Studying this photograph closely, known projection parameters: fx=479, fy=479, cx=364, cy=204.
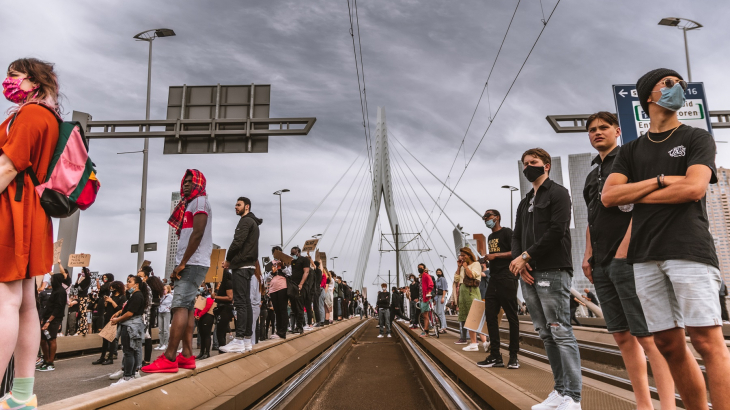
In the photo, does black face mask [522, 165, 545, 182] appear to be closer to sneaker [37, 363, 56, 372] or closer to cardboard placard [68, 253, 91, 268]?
sneaker [37, 363, 56, 372]

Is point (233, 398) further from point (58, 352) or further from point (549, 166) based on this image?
point (58, 352)

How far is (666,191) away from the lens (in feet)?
7.53

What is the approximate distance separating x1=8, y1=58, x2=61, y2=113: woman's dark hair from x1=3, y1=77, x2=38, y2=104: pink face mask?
0.15 ft

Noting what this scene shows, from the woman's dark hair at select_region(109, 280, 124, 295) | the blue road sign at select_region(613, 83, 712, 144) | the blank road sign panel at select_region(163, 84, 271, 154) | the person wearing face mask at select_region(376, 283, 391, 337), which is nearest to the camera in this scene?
the blue road sign at select_region(613, 83, 712, 144)

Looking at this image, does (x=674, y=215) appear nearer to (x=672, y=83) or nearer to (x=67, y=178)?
(x=672, y=83)

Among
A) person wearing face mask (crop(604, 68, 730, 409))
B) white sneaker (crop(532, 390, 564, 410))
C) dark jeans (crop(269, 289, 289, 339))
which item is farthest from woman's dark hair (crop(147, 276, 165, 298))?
person wearing face mask (crop(604, 68, 730, 409))

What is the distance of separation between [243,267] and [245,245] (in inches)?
11.9

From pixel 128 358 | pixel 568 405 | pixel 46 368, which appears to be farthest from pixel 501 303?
pixel 46 368

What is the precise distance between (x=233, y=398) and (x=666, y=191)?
11.8 feet

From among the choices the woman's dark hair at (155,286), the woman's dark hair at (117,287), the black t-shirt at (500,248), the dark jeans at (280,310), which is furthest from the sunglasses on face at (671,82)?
the woman's dark hair at (117,287)

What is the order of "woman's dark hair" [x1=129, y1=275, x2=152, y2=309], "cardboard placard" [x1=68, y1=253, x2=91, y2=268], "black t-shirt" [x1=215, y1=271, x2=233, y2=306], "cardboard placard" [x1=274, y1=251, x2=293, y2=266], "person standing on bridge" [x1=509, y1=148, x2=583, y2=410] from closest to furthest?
"person standing on bridge" [x1=509, y1=148, x2=583, y2=410], "woman's dark hair" [x1=129, y1=275, x2=152, y2=309], "black t-shirt" [x1=215, y1=271, x2=233, y2=306], "cardboard placard" [x1=274, y1=251, x2=293, y2=266], "cardboard placard" [x1=68, y1=253, x2=91, y2=268]

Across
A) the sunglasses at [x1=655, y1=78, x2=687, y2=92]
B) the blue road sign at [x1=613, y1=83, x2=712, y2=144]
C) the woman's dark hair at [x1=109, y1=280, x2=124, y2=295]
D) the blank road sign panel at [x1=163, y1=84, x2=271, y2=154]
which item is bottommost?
the woman's dark hair at [x1=109, y1=280, x2=124, y2=295]

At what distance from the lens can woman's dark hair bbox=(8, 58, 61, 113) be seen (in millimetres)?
2814

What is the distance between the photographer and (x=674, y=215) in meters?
2.31
